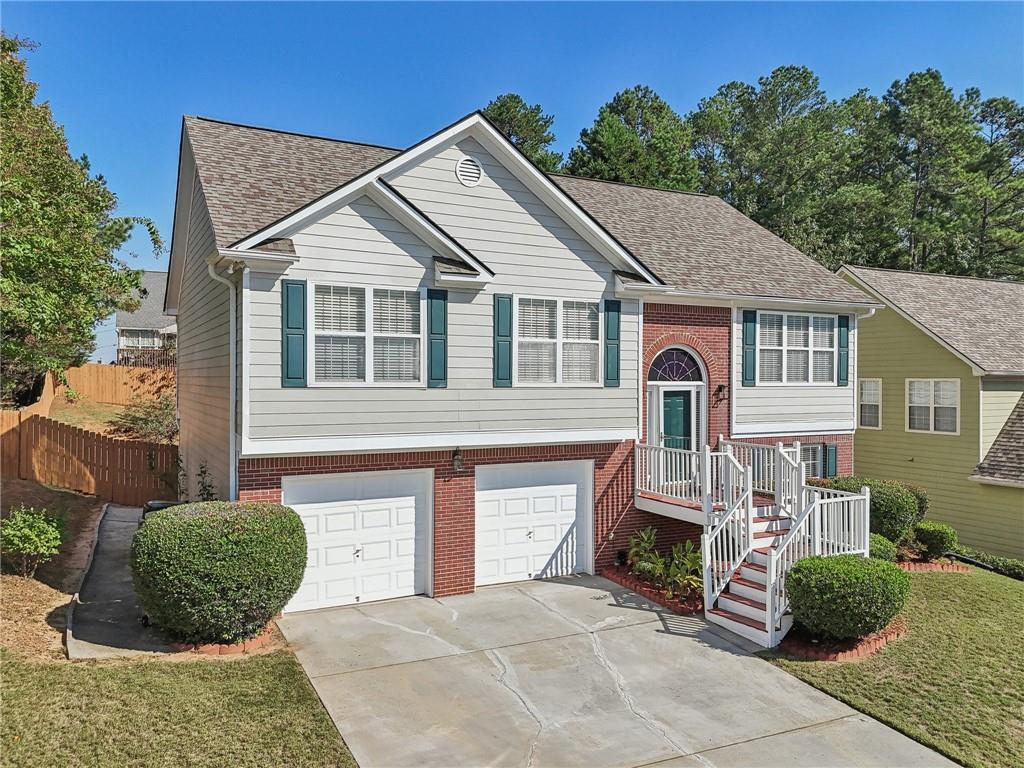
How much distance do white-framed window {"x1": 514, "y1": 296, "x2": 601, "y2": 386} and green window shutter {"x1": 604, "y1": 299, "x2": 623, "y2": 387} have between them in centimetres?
14

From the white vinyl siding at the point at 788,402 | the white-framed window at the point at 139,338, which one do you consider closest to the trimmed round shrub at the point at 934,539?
the white vinyl siding at the point at 788,402

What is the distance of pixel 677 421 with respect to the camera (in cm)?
1477

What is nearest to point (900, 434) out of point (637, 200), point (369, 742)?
point (637, 200)

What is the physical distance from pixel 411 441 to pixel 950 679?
25.9 feet

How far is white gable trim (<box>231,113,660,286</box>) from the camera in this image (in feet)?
33.6

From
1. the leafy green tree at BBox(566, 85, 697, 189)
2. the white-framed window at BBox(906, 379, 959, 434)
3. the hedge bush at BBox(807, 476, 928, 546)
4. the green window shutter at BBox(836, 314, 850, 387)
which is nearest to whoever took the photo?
the hedge bush at BBox(807, 476, 928, 546)

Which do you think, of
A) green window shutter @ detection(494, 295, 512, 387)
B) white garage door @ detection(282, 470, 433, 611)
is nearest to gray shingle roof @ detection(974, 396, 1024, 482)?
green window shutter @ detection(494, 295, 512, 387)

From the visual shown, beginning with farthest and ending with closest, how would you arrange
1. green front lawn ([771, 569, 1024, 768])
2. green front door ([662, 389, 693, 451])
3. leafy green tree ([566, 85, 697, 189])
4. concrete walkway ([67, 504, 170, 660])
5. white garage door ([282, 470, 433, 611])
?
leafy green tree ([566, 85, 697, 189]) < green front door ([662, 389, 693, 451]) < white garage door ([282, 470, 433, 611]) < concrete walkway ([67, 504, 170, 660]) < green front lawn ([771, 569, 1024, 768])

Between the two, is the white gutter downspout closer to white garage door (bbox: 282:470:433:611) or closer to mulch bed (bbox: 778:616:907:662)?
white garage door (bbox: 282:470:433:611)

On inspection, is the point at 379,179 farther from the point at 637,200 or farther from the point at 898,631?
the point at 898,631

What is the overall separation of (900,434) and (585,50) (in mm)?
13869

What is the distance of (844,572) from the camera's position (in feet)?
30.8

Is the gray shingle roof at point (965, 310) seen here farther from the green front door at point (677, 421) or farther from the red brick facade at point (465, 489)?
the red brick facade at point (465, 489)

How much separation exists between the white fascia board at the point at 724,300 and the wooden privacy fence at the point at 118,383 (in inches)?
889
